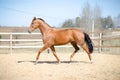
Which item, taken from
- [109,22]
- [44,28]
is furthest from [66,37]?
[109,22]

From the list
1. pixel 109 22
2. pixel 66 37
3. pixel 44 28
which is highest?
pixel 109 22

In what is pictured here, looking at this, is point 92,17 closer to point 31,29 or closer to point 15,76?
point 31,29

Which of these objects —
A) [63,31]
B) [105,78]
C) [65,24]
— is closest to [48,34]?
[63,31]

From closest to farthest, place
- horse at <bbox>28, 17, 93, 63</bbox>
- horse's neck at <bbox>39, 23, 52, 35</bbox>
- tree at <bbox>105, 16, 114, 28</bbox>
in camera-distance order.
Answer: horse at <bbox>28, 17, 93, 63</bbox>
horse's neck at <bbox>39, 23, 52, 35</bbox>
tree at <bbox>105, 16, 114, 28</bbox>

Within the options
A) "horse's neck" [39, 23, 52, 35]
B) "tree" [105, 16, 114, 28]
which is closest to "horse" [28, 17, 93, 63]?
"horse's neck" [39, 23, 52, 35]

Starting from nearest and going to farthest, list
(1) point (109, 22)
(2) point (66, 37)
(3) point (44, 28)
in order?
(2) point (66, 37)
(3) point (44, 28)
(1) point (109, 22)

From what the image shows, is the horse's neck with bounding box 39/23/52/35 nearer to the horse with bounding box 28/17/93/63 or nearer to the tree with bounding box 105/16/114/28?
the horse with bounding box 28/17/93/63

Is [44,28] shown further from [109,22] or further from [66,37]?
[109,22]

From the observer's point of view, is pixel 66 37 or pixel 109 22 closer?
pixel 66 37

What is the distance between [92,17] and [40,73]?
28726 mm

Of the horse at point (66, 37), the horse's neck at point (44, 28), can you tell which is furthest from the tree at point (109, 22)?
the horse's neck at point (44, 28)

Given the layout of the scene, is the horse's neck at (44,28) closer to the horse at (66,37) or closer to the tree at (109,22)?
the horse at (66,37)

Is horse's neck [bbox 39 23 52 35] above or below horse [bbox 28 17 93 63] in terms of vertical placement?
above

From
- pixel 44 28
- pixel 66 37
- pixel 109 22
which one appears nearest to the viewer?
pixel 66 37
